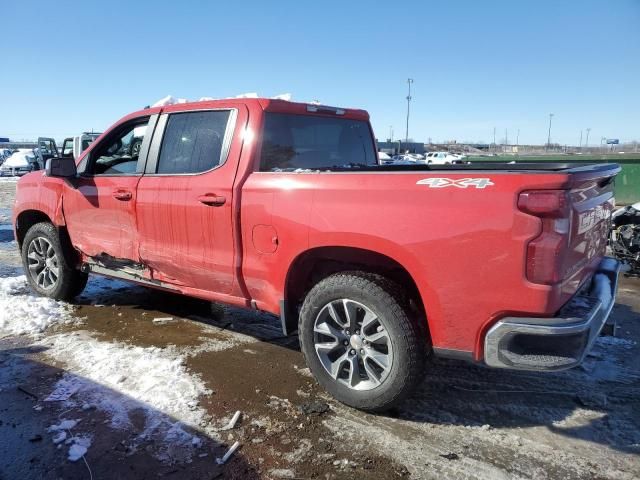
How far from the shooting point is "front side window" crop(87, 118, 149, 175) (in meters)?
4.66

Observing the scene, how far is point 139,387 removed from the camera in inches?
138

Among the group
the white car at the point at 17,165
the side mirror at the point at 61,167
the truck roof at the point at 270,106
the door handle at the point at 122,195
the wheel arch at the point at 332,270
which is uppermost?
the truck roof at the point at 270,106

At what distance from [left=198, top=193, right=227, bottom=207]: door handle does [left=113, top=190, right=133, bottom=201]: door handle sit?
0.97 metres

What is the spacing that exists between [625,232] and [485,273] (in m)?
5.15

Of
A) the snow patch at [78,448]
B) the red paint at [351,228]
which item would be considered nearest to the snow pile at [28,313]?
the red paint at [351,228]

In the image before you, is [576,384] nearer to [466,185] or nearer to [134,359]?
[466,185]

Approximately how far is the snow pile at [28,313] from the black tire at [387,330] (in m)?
3.01

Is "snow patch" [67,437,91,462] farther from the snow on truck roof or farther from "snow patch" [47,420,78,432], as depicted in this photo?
the snow on truck roof

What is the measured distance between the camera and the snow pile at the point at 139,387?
2953mm

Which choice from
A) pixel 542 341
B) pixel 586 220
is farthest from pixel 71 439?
pixel 586 220

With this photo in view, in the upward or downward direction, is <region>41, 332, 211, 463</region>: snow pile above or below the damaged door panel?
below

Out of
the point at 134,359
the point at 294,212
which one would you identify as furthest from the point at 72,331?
the point at 294,212

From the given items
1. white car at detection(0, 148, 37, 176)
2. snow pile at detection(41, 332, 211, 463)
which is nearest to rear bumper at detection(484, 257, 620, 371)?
snow pile at detection(41, 332, 211, 463)

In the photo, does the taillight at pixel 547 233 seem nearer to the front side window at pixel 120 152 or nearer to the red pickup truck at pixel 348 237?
the red pickup truck at pixel 348 237
